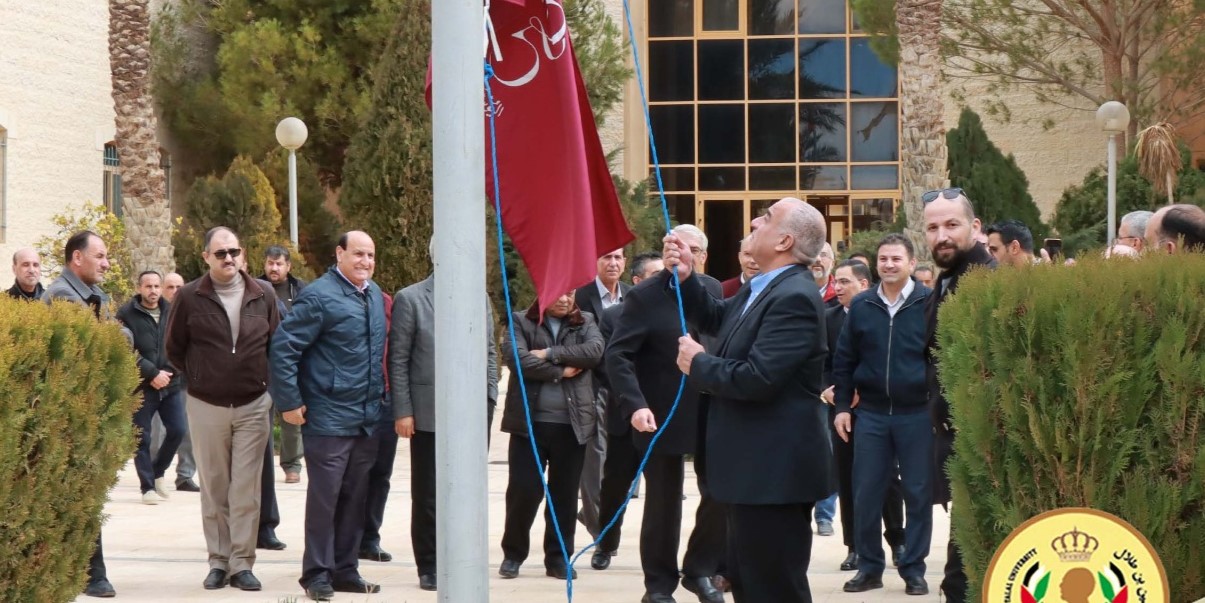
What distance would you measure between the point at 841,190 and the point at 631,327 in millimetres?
27952

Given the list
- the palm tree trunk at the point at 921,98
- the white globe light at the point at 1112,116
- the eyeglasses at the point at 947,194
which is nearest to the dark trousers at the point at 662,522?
the eyeglasses at the point at 947,194

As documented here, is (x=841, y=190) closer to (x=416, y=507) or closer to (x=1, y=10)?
(x=1, y=10)

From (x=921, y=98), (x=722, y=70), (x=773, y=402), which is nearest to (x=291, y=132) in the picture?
(x=921, y=98)

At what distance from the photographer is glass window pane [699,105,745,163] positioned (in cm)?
3566

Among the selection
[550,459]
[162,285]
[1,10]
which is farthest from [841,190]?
[550,459]

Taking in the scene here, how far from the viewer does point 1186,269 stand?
505 cm

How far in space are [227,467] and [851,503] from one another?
3.87 m

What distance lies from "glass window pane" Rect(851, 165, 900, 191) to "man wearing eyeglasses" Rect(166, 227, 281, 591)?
2760 centimetres

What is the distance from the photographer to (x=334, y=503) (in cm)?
832

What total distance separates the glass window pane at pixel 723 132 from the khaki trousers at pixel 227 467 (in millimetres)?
27377

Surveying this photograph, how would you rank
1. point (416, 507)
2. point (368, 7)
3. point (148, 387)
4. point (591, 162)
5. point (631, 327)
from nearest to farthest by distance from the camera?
point (591, 162) < point (631, 327) < point (416, 507) < point (148, 387) < point (368, 7)

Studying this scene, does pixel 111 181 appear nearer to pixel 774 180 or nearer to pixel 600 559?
pixel 774 180

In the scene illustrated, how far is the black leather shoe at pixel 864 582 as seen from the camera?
8.49 m

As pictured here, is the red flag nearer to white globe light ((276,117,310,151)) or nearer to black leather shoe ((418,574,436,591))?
black leather shoe ((418,574,436,591))
